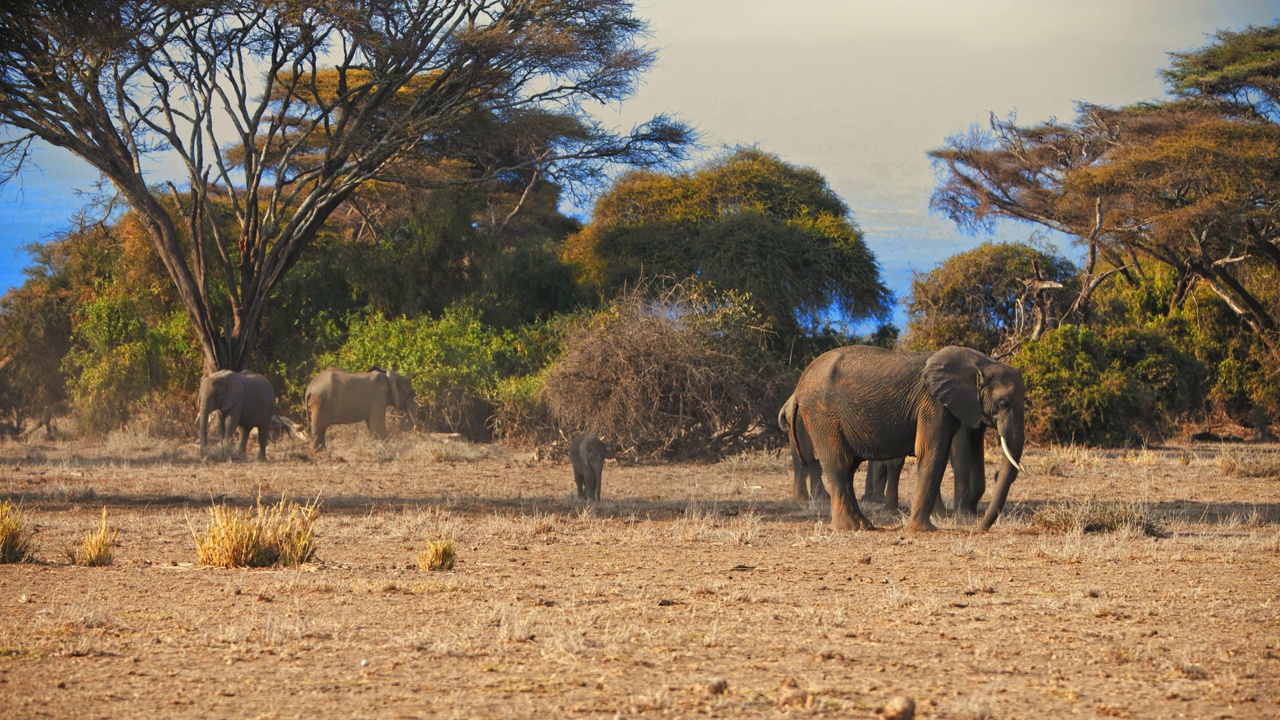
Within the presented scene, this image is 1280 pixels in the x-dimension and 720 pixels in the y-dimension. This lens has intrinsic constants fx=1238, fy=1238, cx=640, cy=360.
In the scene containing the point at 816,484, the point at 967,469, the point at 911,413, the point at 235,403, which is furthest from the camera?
the point at 235,403

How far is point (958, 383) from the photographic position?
10.8 meters

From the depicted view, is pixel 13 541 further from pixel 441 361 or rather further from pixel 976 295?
pixel 976 295

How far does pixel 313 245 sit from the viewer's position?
3012 centimetres

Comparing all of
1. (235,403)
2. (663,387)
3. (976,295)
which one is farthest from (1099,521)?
(976,295)

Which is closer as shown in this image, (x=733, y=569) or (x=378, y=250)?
(x=733, y=569)

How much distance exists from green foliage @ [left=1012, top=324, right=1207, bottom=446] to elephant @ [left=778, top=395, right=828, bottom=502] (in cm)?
1028

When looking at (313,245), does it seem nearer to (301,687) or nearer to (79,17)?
(79,17)

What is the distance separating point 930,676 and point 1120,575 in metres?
3.57

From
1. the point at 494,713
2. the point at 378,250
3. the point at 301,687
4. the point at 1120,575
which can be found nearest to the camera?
the point at 494,713

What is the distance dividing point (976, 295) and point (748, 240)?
8939 millimetres

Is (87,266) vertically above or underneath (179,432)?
above

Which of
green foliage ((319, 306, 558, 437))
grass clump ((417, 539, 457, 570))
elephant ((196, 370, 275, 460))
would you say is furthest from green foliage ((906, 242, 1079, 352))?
grass clump ((417, 539, 457, 570))

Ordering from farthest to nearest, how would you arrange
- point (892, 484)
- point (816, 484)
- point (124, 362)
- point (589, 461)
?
point (124, 362), point (589, 461), point (816, 484), point (892, 484)

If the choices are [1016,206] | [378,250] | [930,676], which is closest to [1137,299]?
[1016,206]
